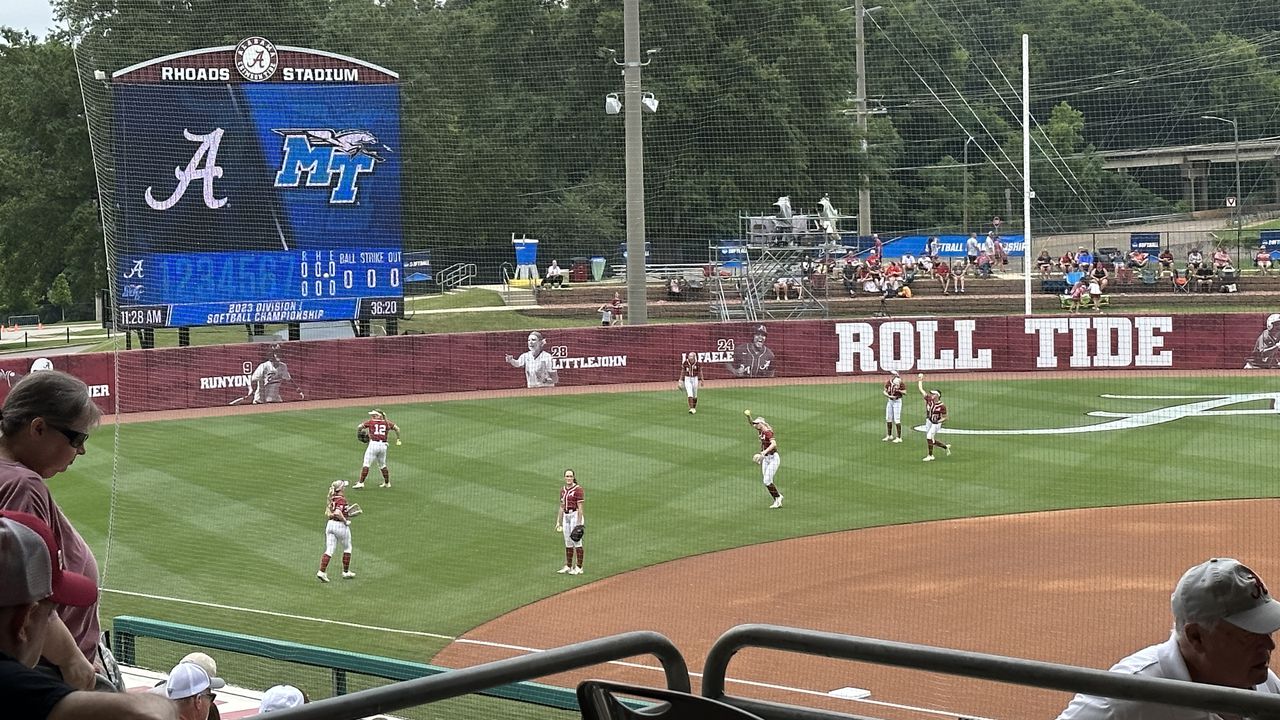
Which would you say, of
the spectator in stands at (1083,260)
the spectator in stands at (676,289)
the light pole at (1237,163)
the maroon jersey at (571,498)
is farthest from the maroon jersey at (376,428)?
the spectator in stands at (1083,260)

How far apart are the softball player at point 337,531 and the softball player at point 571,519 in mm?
2787

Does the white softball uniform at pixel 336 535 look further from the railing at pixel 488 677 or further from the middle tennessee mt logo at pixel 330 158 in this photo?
the railing at pixel 488 677

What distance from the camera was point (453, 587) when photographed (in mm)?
17641

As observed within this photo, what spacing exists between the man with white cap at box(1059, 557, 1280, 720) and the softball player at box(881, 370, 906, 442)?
70.0ft

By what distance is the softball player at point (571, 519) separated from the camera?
17.5 meters

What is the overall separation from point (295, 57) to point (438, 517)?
37.9ft


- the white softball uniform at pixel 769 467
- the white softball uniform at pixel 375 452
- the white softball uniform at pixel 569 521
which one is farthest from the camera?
the white softball uniform at pixel 375 452

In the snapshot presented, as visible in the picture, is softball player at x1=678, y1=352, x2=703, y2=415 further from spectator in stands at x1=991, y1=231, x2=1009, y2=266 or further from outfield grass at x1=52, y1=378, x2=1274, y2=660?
spectator in stands at x1=991, y1=231, x2=1009, y2=266

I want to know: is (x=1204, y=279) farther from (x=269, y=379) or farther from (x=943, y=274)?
(x=269, y=379)

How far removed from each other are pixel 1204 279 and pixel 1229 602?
33.0 meters

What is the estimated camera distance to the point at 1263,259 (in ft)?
115

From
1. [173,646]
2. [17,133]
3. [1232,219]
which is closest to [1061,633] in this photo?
[173,646]

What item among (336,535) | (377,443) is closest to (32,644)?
(336,535)

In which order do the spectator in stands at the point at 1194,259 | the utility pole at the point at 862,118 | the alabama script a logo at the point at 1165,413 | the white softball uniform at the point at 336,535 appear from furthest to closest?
the utility pole at the point at 862,118 → the spectator in stands at the point at 1194,259 → the alabama script a logo at the point at 1165,413 → the white softball uniform at the point at 336,535
